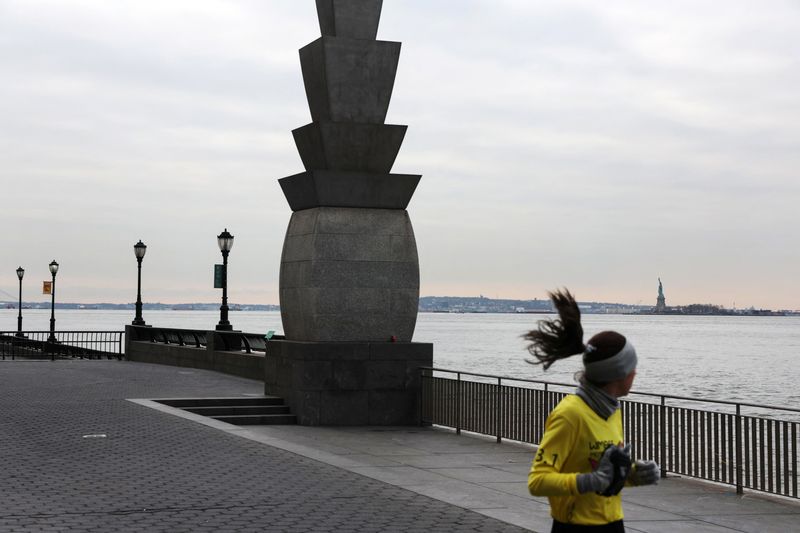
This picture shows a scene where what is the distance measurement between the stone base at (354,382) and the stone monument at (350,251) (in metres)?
0.02

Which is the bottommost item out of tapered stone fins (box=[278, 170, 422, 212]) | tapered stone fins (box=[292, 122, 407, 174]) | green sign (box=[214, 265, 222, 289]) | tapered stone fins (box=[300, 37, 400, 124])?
green sign (box=[214, 265, 222, 289])

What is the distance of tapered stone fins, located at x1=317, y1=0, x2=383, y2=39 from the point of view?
1922 centimetres

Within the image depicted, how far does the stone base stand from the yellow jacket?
44.1 feet

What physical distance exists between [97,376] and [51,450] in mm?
13579

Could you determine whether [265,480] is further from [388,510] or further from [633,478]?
[633,478]

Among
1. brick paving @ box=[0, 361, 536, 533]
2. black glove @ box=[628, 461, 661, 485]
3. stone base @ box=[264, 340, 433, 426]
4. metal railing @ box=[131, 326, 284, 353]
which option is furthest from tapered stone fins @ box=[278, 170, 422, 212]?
black glove @ box=[628, 461, 661, 485]

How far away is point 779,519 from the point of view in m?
10.7

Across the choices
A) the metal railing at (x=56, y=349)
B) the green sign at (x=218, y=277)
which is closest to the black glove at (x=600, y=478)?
the green sign at (x=218, y=277)

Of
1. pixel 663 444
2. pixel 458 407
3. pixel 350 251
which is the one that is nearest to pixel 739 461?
pixel 663 444

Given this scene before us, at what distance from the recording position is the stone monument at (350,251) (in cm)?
1852

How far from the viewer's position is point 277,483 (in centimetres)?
1175

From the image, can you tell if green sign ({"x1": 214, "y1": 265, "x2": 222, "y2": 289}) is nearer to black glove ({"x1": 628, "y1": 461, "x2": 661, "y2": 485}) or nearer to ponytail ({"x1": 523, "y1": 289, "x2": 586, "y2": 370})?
ponytail ({"x1": 523, "y1": 289, "x2": 586, "y2": 370})

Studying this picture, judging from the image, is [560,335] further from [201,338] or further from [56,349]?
[56,349]

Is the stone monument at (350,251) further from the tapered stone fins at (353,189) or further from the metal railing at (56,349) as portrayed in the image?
the metal railing at (56,349)
